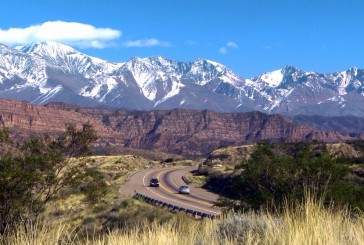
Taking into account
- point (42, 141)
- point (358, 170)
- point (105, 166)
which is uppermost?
point (42, 141)

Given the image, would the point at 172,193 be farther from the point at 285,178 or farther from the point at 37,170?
the point at 37,170

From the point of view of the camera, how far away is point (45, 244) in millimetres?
5988

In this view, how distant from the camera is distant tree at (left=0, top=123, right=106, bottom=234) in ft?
53.2

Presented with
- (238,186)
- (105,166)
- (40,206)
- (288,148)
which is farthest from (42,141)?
(105,166)

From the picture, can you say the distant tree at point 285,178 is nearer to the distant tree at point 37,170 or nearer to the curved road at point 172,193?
the distant tree at point 37,170

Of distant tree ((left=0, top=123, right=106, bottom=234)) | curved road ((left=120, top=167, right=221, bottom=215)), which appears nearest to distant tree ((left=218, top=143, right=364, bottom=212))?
distant tree ((left=0, top=123, right=106, bottom=234))

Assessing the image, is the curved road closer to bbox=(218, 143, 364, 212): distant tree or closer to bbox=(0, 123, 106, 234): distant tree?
bbox=(218, 143, 364, 212): distant tree

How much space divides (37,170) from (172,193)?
1323 inches

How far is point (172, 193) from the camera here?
170 feet

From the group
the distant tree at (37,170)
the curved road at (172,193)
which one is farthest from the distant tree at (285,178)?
the curved road at (172,193)

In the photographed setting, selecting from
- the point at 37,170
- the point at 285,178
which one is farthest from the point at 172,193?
the point at 37,170

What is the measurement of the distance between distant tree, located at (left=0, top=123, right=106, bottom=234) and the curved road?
12815 mm

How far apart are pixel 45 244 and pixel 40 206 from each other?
39.4 feet

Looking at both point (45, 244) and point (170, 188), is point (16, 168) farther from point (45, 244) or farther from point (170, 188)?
point (170, 188)
